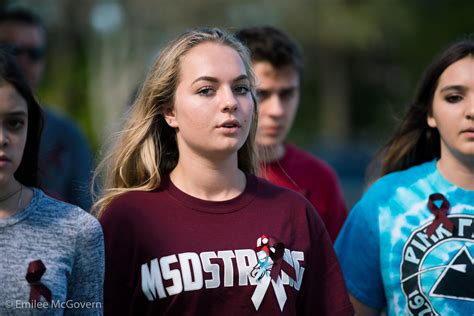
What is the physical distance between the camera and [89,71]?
124 feet

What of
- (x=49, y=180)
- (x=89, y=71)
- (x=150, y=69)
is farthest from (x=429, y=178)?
(x=89, y=71)

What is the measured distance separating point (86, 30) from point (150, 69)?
1373 inches

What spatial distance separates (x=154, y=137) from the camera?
4.11 m

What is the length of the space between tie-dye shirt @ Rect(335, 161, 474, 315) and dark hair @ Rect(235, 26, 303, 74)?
4.41 ft

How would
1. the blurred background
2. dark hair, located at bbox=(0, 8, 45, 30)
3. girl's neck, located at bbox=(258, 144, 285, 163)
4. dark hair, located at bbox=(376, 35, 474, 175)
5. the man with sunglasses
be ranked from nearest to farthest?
dark hair, located at bbox=(376, 35, 474, 175)
girl's neck, located at bbox=(258, 144, 285, 163)
the man with sunglasses
dark hair, located at bbox=(0, 8, 45, 30)
the blurred background

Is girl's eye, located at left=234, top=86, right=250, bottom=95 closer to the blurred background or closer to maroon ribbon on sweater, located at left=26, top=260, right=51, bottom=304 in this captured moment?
maroon ribbon on sweater, located at left=26, top=260, right=51, bottom=304

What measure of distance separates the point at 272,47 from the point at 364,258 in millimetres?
1762

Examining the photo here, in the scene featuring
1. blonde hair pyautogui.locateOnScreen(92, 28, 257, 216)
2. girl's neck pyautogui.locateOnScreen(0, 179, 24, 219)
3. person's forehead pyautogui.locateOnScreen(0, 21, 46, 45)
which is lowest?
girl's neck pyautogui.locateOnScreen(0, 179, 24, 219)

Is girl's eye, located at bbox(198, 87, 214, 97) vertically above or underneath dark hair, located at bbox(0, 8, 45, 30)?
underneath

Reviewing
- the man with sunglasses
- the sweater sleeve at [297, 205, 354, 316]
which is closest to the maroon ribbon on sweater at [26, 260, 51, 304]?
the sweater sleeve at [297, 205, 354, 316]

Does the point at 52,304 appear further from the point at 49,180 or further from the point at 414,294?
the point at 49,180

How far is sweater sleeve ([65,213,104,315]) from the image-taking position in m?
3.43

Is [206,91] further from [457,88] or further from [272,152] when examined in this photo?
[272,152]

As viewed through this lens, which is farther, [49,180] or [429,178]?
[49,180]
